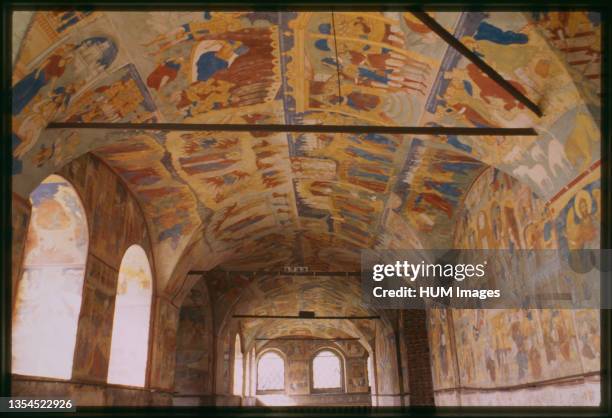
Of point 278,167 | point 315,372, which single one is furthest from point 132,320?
point 315,372

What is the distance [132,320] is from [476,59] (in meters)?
10.5

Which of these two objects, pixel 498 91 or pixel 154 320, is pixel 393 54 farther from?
pixel 154 320

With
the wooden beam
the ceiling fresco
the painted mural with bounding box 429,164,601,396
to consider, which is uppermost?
the ceiling fresco

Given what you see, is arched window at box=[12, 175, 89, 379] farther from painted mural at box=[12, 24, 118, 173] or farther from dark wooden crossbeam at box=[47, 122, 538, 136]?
dark wooden crossbeam at box=[47, 122, 538, 136]

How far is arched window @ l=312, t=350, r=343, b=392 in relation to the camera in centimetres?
3891

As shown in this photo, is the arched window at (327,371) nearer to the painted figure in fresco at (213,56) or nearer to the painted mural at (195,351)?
the painted mural at (195,351)

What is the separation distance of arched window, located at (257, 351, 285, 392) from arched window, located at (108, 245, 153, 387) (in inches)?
1046

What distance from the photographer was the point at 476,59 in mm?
6645

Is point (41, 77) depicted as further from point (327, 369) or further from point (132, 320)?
point (327, 369)

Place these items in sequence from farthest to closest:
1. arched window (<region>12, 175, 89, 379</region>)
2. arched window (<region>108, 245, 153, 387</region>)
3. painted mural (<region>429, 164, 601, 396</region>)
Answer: arched window (<region>108, 245, 153, 387</region>) < arched window (<region>12, 175, 89, 379</region>) < painted mural (<region>429, 164, 601, 396</region>)

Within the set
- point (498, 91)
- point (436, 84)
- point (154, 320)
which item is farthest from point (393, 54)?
point (154, 320)

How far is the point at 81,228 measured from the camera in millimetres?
10000

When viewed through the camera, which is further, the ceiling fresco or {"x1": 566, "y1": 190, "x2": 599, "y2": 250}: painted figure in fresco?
{"x1": 566, "y1": 190, "x2": 599, "y2": 250}: painted figure in fresco

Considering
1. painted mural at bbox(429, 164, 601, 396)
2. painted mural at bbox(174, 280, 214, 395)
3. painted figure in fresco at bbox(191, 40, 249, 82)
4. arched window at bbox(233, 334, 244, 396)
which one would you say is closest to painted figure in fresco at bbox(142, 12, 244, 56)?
painted figure in fresco at bbox(191, 40, 249, 82)
